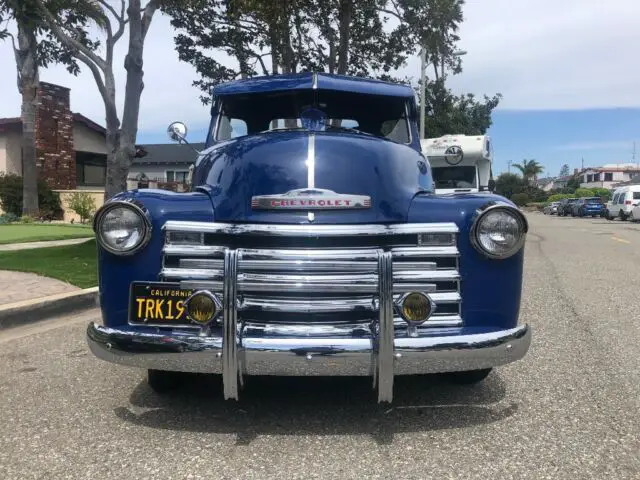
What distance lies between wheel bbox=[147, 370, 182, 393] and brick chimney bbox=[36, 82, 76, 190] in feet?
67.9

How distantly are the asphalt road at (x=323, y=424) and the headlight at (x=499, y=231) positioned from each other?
101cm

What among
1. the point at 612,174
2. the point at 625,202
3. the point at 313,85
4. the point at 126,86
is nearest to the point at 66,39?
the point at 126,86

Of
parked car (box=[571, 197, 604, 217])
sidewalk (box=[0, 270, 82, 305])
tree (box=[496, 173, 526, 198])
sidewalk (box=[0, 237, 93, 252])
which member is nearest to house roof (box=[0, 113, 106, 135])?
sidewalk (box=[0, 237, 93, 252])

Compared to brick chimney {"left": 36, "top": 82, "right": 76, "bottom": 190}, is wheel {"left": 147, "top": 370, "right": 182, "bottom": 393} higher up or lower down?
lower down

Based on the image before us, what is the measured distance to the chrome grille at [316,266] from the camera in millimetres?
3139

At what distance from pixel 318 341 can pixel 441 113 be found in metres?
28.5

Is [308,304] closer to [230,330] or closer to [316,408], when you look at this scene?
[230,330]

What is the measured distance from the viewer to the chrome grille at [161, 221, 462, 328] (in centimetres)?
314

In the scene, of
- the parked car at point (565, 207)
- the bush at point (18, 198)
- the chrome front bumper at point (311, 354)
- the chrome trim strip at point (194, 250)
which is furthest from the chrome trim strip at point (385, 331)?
the parked car at point (565, 207)

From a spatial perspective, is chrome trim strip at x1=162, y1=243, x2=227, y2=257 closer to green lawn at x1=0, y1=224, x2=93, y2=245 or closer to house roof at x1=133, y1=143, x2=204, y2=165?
green lawn at x1=0, y1=224, x2=93, y2=245

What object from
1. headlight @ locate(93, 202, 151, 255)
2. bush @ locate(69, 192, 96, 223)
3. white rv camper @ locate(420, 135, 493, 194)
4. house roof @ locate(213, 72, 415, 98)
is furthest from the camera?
bush @ locate(69, 192, 96, 223)

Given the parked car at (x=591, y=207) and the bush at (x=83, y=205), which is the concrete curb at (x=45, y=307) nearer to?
the bush at (x=83, y=205)

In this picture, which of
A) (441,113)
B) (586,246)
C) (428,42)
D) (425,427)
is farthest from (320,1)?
(441,113)

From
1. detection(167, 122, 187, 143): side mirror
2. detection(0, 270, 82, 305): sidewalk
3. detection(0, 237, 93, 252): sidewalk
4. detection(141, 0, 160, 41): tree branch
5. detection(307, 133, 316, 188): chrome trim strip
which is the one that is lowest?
detection(0, 270, 82, 305): sidewalk
